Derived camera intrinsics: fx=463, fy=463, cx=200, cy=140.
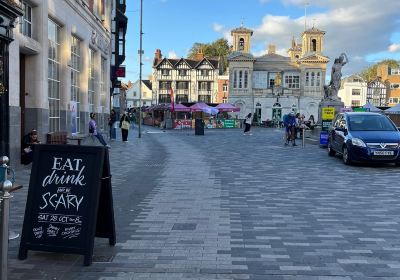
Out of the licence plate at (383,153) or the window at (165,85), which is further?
the window at (165,85)

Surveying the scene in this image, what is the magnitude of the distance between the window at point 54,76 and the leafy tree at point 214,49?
8635 centimetres

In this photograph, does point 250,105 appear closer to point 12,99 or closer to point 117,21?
point 117,21

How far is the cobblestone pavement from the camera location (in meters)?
4.67

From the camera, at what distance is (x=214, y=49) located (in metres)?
103

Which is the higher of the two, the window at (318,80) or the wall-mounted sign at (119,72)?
the window at (318,80)

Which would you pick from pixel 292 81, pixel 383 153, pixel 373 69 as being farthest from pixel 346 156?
pixel 373 69

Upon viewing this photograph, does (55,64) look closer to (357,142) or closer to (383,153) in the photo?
(357,142)

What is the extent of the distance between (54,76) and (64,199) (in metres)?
11.6

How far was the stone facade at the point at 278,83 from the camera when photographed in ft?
228

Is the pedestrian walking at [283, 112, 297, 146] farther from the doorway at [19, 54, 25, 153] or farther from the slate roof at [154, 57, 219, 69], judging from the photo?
the slate roof at [154, 57, 219, 69]

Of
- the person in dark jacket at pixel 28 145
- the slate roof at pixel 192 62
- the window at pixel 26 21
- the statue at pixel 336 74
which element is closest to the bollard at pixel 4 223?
the person in dark jacket at pixel 28 145

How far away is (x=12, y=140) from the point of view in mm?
10844

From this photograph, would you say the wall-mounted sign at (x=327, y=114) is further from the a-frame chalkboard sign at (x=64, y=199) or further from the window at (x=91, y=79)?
the a-frame chalkboard sign at (x=64, y=199)

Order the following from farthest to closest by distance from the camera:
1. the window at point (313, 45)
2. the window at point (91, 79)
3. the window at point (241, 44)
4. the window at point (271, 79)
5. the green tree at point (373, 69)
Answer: the green tree at point (373, 69) < the window at point (313, 45) < the window at point (271, 79) < the window at point (241, 44) < the window at point (91, 79)
